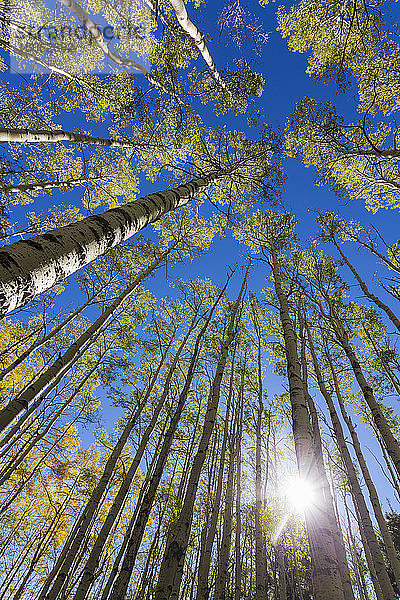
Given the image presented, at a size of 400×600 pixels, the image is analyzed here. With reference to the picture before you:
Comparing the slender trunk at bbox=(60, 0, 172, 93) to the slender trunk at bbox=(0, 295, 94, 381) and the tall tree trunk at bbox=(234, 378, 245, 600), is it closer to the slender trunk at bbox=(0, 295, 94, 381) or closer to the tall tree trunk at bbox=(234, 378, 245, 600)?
the slender trunk at bbox=(0, 295, 94, 381)

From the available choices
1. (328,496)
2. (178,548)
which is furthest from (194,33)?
(328,496)

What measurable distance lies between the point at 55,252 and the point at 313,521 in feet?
13.6

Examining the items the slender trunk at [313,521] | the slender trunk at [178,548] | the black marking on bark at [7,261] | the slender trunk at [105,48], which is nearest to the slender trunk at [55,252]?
the black marking on bark at [7,261]

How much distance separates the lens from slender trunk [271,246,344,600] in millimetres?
2896

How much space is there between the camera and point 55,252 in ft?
4.58

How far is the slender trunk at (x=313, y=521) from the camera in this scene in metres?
2.90

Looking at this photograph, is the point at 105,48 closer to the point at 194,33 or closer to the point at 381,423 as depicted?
the point at 194,33

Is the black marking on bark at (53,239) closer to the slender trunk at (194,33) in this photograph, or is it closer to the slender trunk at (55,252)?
the slender trunk at (55,252)

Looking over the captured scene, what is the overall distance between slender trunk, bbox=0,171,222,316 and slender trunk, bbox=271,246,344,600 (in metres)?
3.57

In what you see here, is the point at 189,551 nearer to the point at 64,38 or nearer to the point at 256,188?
the point at 256,188

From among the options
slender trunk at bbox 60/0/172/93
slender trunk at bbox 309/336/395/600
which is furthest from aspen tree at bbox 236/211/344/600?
slender trunk at bbox 60/0/172/93

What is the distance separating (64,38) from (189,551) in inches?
698

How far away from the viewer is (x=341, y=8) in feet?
17.1

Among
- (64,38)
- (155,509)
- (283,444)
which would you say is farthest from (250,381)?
(64,38)
